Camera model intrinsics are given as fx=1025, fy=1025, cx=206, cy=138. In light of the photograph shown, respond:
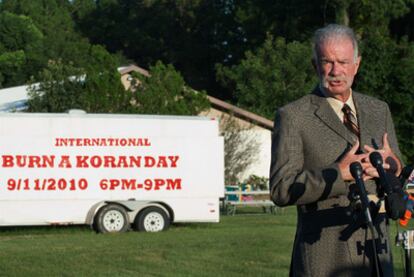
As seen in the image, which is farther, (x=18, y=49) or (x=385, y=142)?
(x=18, y=49)

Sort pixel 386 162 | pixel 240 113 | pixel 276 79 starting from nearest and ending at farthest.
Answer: pixel 386 162 → pixel 240 113 → pixel 276 79

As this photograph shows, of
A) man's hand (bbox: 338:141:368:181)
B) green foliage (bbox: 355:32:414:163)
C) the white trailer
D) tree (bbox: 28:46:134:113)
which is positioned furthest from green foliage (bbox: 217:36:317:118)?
man's hand (bbox: 338:141:368:181)

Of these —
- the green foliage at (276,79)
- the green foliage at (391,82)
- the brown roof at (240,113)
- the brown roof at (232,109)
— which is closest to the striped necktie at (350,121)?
the brown roof at (232,109)

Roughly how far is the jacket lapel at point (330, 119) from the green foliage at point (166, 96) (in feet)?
115

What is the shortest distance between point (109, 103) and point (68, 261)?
21.0 m

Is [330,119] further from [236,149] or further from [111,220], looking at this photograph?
[236,149]

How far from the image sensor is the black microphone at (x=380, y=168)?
3.95m

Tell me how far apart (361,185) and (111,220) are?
23.1 meters

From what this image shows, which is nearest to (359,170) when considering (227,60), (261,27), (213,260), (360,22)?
(213,260)

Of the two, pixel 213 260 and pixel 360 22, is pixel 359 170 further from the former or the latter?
pixel 360 22

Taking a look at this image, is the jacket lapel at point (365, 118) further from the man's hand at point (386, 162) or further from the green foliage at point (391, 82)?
the green foliage at point (391, 82)

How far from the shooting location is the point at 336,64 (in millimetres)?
4484

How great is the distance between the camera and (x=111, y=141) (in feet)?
88.8

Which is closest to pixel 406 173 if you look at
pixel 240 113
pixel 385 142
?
pixel 385 142
